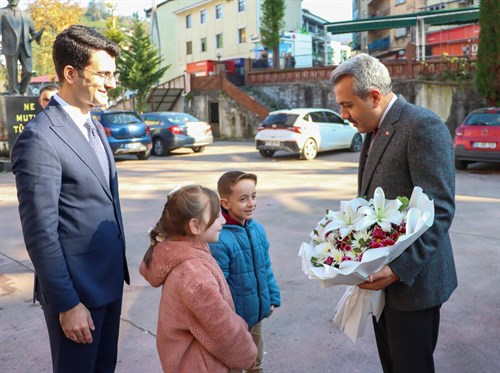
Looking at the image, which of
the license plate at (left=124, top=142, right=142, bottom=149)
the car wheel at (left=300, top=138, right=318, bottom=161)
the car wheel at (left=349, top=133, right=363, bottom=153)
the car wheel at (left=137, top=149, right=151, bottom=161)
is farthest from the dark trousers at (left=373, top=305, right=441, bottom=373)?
the car wheel at (left=349, top=133, right=363, bottom=153)

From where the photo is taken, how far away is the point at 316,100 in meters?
27.2

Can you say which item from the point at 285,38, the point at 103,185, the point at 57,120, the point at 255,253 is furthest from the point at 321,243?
the point at 285,38

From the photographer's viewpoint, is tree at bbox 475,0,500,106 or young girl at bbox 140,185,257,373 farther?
tree at bbox 475,0,500,106

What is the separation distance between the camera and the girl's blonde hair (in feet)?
7.34

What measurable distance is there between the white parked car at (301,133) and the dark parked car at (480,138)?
12.3ft

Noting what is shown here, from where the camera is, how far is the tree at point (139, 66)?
35594 millimetres

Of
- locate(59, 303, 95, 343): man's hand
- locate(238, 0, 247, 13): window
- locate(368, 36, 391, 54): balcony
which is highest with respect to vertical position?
locate(238, 0, 247, 13): window

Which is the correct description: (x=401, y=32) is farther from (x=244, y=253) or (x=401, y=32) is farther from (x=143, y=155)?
(x=244, y=253)

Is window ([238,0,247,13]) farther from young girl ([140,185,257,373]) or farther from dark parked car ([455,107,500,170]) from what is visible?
young girl ([140,185,257,373])

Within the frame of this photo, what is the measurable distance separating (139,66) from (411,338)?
116 feet

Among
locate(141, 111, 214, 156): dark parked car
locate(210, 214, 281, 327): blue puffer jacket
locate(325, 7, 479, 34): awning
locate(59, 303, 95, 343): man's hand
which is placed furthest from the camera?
locate(325, 7, 479, 34): awning

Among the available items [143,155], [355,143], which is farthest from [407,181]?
[355,143]

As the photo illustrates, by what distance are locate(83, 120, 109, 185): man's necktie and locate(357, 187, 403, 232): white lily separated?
3.72 ft

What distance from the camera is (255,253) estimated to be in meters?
2.97
